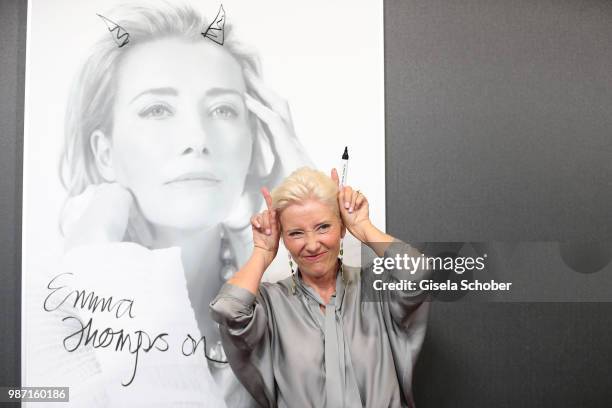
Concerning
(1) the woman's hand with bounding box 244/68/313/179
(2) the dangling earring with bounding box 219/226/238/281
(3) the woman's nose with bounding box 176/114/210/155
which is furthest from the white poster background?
(3) the woman's nose with bounding box 176/114/210/155

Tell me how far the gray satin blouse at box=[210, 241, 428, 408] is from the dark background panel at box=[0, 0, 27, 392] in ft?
3.16

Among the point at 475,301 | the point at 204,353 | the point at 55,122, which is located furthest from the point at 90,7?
the point at 475,301

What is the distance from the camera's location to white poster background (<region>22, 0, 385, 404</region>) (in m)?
2.02

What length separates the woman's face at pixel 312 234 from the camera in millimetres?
1623

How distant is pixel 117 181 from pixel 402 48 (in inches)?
47.7

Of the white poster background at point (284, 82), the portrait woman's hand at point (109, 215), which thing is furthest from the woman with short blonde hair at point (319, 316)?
the portrait woman's hand at point (109, 215)

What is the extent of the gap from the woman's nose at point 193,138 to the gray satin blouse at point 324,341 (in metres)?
0.63

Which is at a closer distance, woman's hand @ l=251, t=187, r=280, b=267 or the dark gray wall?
woman's hand @ l=251, t=187, r=280, b=267

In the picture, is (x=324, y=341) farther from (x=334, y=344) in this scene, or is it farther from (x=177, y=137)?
(x=177, y=137)

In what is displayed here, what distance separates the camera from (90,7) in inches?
81.4

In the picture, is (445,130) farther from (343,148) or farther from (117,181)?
(117,181)

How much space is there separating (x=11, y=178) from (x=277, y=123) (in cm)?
104

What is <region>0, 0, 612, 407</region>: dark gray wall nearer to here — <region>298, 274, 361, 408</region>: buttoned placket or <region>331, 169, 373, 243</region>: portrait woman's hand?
<region>331, 169, 373, 243</region>: portrait woman's hand

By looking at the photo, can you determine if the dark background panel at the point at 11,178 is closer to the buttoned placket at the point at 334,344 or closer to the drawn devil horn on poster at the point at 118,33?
the drawn devil horn on poster at the point at 118,33
